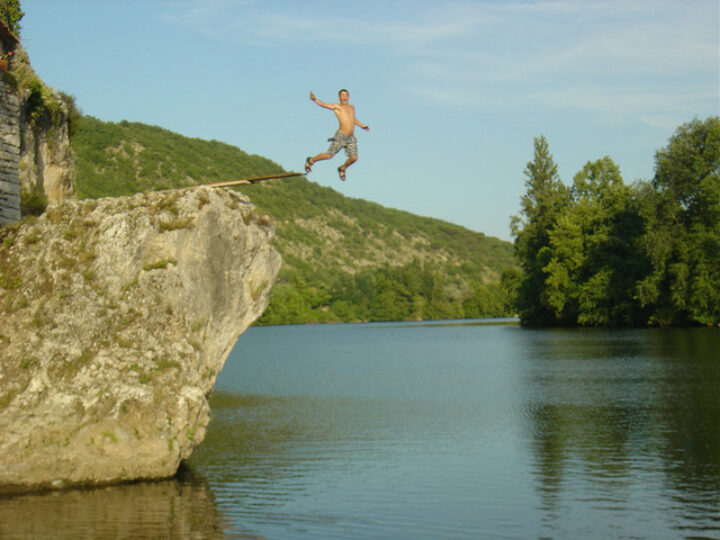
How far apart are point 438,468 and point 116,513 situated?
21.7 feet

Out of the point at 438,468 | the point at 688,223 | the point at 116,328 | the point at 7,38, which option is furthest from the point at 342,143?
the point at 688,223

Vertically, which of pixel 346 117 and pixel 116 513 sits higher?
pixel 346 117

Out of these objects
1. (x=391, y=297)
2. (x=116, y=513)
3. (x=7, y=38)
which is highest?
(x=7, y=38)

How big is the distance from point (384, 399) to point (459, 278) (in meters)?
174

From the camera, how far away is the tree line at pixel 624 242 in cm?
6122

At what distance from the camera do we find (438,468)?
16.2 metres

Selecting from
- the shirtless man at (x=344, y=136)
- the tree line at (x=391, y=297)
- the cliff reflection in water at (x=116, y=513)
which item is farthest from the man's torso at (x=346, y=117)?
the tree line at (x=391, y=297)

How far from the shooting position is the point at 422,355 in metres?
49.5

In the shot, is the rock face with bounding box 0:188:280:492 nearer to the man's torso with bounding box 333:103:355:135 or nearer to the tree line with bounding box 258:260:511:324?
the man's torso with bounding box 333:103:355:135

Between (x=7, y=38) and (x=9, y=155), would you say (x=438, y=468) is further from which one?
(x=7, y=38)

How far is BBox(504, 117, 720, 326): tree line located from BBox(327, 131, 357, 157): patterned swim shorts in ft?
172

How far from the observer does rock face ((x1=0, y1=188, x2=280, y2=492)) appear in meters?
13.2

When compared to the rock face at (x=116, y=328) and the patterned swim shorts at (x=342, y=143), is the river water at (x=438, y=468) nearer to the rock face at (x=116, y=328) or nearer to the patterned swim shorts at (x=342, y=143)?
the rock face at (x=116, y=328)

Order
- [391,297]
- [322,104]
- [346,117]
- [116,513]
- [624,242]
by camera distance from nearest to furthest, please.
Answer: [116,513] → [322,104] → [346,117] → [624,242] → [391,297]
